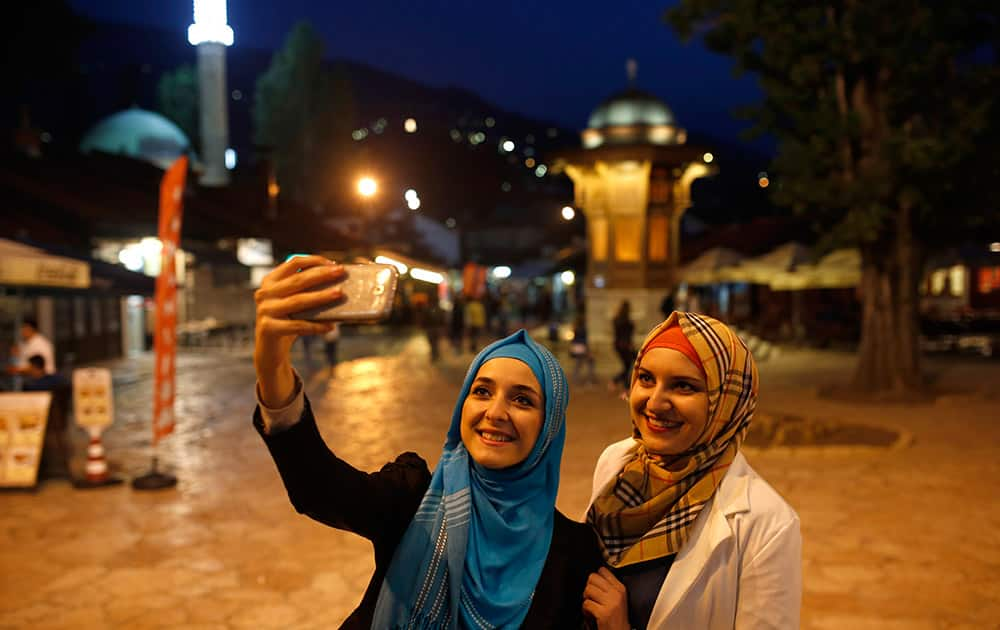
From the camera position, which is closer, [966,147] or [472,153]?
[966,147]

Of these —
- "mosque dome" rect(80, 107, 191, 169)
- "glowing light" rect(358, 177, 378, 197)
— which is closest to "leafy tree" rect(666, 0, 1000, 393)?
"glowing light" rect(358, 177, 378, 197)

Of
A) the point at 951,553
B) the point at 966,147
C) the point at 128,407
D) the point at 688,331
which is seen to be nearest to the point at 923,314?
the point at 966,147

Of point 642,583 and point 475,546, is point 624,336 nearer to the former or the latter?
point 642,583

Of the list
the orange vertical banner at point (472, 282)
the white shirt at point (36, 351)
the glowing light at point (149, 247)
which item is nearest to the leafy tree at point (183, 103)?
the orange vertical banner at point (472, 282)

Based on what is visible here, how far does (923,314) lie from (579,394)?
47.0 feet

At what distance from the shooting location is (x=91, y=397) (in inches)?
322

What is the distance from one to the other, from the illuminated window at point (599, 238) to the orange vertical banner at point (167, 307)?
17229mm

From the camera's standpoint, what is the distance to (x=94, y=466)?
315 inches

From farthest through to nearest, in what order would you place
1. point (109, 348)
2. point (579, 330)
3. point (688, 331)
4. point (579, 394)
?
1. point (109, 348)
2. point (579, 330)
3. point (579, 394)
4. point (688, 331)

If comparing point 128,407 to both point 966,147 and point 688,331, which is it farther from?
point 966,147

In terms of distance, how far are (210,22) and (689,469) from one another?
631 cm

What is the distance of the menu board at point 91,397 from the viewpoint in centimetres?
814

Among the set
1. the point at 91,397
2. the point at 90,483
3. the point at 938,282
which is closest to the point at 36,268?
the point at 91,397

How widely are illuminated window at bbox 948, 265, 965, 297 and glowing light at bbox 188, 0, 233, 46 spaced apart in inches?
1146
